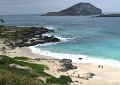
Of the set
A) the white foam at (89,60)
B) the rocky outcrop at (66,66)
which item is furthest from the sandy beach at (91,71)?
the white foam at (89,60)

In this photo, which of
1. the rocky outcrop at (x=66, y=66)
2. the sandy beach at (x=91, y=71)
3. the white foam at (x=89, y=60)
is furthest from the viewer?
the white foam at (x=89, y=60)

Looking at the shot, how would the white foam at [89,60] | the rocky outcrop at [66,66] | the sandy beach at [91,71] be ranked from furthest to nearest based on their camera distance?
the white foam at [89,60]
the rocky outcrop at [66,66]
the sandy beach at [91,71]

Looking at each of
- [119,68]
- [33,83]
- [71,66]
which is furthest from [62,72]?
[33,83]

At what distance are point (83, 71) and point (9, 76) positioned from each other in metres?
27.8

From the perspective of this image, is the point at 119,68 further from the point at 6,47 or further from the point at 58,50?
the point at 6,47

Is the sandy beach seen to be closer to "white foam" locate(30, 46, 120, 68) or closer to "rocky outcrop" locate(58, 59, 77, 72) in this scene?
"rocky outcrop" locate(58, 59, 77, 72)

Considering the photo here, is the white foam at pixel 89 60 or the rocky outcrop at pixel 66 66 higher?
the rocky outcrop at pixel 66 66

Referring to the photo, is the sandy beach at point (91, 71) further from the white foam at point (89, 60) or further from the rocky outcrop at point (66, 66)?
the white foam at point (89, 60)

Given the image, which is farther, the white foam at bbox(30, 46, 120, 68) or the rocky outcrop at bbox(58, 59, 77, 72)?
the white foam at bbox(30, 46, 120, 68)

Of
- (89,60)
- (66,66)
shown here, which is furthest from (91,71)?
(89,60)

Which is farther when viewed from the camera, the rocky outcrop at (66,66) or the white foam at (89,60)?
the white foam at (89,60)

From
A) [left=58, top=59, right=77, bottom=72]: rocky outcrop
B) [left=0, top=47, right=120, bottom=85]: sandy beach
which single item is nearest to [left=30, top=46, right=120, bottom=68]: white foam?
[left=0, top=47, right=120, bottom=85]: sandy beach

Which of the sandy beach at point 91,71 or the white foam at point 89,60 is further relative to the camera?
the white foam at point 89,60

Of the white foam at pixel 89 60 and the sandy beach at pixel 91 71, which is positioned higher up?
the sandy beach at pixel 91 71
